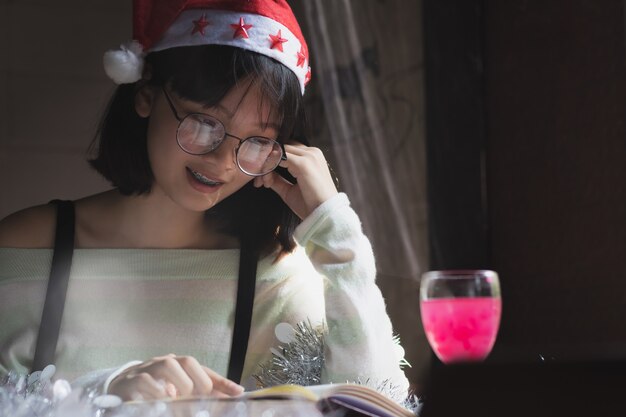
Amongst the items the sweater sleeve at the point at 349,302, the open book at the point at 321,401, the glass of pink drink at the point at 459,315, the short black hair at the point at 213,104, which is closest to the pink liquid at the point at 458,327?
the glass of pink drink at the point at 459,315

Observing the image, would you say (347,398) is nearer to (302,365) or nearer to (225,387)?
(225,387)

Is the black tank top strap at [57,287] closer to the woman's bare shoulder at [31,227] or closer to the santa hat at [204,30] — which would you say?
the woman's bare shoulder at [31,227]

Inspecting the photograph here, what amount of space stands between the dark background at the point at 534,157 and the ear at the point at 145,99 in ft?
1.83

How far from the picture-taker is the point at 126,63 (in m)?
0.93

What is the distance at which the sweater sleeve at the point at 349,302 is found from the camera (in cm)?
92

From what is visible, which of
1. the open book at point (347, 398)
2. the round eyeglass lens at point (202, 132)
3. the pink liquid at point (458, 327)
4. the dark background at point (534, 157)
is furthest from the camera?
the dark background at point (534, 157)

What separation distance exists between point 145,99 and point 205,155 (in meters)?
0.11

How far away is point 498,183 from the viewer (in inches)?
59.7

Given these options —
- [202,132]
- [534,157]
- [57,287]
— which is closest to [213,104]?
[202,132]

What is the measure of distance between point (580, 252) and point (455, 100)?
1.12ft

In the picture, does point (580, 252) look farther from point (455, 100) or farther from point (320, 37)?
point (320, 37)

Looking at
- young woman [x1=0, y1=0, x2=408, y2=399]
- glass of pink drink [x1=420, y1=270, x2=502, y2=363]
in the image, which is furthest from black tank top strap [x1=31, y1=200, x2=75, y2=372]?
glass of pink drink [x1=420, y1=270, x2=502, y2=363]

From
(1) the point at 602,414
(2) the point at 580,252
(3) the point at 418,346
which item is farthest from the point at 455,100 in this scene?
(1) the point at 602,414

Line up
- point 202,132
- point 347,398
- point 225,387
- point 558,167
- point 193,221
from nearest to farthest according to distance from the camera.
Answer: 1. point 347,398
2. point 225,387
3. point 202,132
4. point 193,221
5. point 558,167
